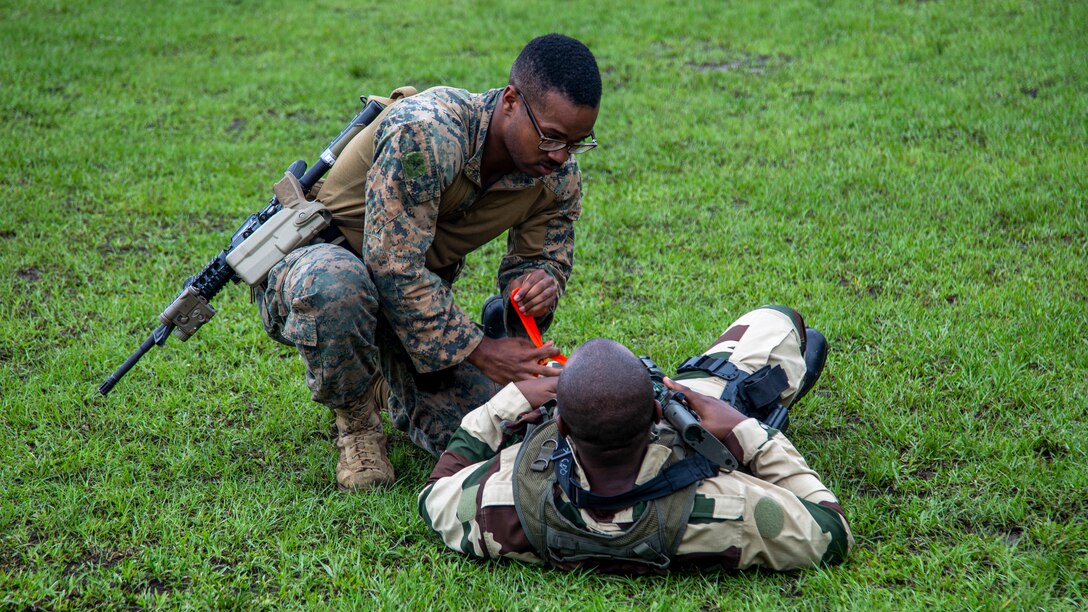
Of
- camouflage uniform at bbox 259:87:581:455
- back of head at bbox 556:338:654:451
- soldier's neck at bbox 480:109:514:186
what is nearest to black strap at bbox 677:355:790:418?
back of head at bbox 556:338:654:451

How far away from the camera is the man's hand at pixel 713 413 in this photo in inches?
124

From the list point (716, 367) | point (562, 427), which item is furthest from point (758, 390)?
point (562, 427)

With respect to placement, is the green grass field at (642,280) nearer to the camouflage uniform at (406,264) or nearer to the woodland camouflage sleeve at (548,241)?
the camouflage uniform at (406,264)

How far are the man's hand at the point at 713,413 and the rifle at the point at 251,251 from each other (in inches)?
62.4

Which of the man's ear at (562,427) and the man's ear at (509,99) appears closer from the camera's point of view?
the man's ear at (562,427)

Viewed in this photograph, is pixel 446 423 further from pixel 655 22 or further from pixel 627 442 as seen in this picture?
pixel 655 22

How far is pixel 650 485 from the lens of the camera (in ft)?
9.39

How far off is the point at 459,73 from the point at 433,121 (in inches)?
221

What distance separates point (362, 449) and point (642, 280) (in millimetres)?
2215

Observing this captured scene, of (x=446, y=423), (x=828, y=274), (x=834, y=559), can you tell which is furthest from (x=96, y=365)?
(x=828, y=274)

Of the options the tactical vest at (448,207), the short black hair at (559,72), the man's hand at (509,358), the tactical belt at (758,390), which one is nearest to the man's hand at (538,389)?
the man's hand at (509,358)

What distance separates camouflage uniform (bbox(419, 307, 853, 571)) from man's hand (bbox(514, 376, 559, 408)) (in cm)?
3

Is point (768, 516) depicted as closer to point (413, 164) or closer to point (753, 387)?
point (753, 387)

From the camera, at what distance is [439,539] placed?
3279 mm
